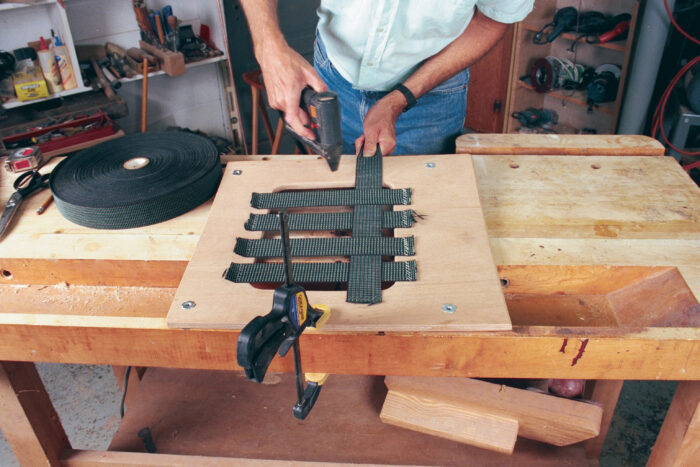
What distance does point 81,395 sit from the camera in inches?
86.4

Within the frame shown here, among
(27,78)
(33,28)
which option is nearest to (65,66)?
(27,78)

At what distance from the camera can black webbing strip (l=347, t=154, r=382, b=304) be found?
915mm

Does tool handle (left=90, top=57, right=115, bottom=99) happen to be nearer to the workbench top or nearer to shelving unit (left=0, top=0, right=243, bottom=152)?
shelving unit (left=0, top=0, right=243, bottom=152)

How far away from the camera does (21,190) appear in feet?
4.07

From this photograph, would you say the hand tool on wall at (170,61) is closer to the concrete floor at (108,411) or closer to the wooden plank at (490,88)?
the concrete floor at (108,411)

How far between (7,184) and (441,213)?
102 centimetres

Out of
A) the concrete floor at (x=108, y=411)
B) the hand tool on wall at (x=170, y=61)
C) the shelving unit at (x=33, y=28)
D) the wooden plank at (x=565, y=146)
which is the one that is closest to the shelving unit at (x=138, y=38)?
the shelving unit at (x=33, y=28)

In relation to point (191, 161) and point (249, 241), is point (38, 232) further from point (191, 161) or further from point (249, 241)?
point (249, 241)

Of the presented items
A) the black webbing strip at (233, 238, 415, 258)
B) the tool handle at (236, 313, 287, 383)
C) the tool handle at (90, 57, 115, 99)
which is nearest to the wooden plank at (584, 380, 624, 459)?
the black webbing strip at (233, 238, 415, 258)

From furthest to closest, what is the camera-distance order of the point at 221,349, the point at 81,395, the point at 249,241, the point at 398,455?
the point at 81,395, the point at 398,455, the point at 249,241, the point at 221,349

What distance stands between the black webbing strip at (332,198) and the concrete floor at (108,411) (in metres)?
→ 1.33

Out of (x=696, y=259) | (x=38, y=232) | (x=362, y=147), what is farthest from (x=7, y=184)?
(x=696, y=259)

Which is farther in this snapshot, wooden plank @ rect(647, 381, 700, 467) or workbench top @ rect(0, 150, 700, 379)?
wooden plank @ rect(647, 381, 700, 467)

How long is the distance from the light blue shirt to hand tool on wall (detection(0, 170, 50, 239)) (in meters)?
0.86
